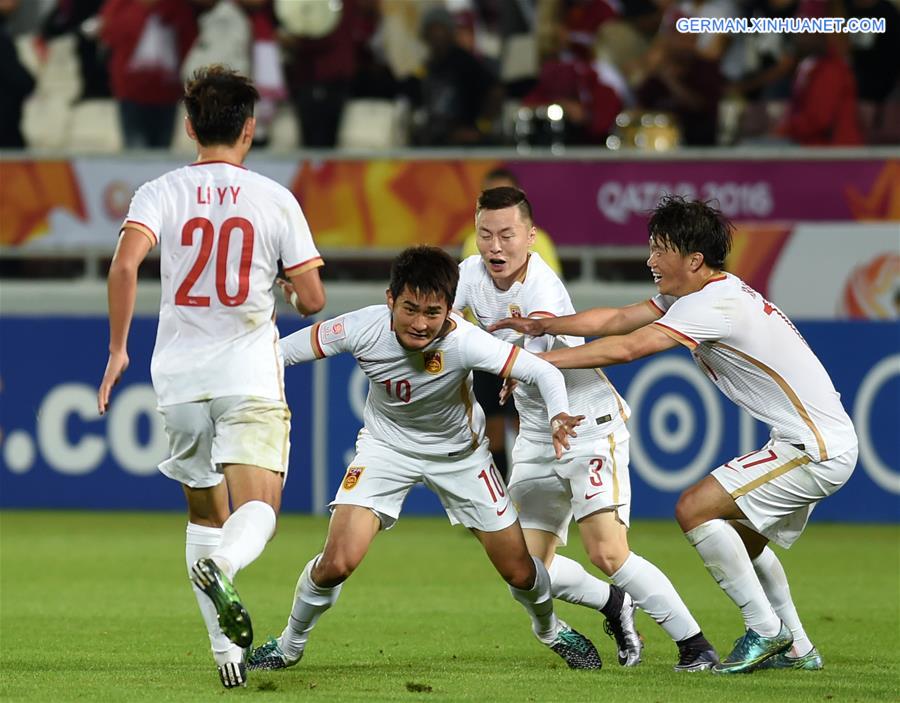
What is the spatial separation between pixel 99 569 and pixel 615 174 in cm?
535

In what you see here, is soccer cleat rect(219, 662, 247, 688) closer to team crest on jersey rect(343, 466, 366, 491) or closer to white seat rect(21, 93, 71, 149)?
team crest on jersey rect(343, 466, 366, 491)

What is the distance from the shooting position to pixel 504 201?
22.7 feet

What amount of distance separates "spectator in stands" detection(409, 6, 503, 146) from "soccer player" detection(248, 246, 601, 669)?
7821mm

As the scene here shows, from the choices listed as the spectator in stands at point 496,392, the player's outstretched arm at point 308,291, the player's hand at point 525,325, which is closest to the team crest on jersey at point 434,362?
the player's hand at point 525,325

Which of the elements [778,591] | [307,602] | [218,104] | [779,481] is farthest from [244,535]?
[778,591]

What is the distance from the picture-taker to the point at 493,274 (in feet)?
22.9

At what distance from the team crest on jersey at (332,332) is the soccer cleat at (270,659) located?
122 centimetres

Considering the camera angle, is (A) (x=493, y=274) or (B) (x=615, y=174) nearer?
Answer: (A) (x=493, y=274)

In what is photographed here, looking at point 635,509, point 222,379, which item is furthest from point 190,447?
A: point 635,509

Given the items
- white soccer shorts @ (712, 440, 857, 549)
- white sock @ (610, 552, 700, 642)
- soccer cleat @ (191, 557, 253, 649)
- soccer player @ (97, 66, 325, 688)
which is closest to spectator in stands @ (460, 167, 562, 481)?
white sock @ (610, 552, 700, 642)

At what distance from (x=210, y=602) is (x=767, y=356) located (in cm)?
231

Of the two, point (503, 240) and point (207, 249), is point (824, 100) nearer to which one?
point (503, 240)

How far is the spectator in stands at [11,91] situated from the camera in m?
14.6

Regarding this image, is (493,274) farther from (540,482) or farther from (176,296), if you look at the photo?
(176,296)
